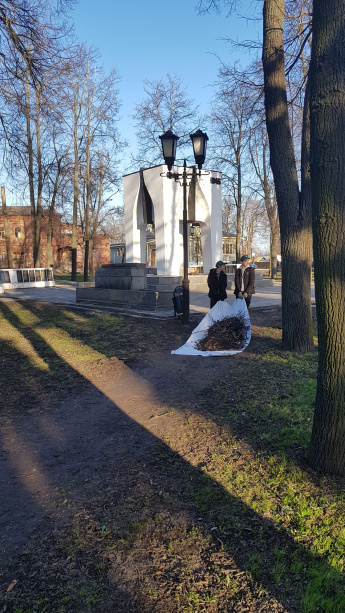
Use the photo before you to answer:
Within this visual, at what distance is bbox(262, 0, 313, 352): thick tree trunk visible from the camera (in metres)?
7.09

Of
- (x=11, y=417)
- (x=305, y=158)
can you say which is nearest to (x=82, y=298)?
(x=305, y=158)

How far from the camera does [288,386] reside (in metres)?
5.52

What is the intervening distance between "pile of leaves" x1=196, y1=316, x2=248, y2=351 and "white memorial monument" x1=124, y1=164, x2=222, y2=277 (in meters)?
11.0

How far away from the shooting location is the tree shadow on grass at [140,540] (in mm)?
2207

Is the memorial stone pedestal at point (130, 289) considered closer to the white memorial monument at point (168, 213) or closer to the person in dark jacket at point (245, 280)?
the person in dark jacket at point (245, 280)

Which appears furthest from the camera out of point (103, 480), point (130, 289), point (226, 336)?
point (130, 289)

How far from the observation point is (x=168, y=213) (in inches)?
775

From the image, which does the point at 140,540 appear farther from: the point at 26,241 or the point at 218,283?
the point at 26,241

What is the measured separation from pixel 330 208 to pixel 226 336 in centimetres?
519

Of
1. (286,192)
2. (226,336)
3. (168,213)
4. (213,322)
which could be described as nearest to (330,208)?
(286,192)

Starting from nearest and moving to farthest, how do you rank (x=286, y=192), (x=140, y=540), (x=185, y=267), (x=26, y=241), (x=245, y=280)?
(x=140, y=540) → (x=286, y=192) → (x=245, y=280) → (x=185, y=267) → (x=26, y=241)

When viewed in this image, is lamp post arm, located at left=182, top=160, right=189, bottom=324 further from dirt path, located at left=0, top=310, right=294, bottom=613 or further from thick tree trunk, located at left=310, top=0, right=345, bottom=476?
thick tree trunk, located at left=310, top=0, right=345, bottom=476

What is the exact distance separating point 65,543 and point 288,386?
3574 mm

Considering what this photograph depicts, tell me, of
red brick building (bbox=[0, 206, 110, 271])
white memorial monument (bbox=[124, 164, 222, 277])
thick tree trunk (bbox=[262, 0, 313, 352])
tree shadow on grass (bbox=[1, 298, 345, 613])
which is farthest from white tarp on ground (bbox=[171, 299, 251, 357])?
red brick building (bbox=[0, 206, 110, 271])
